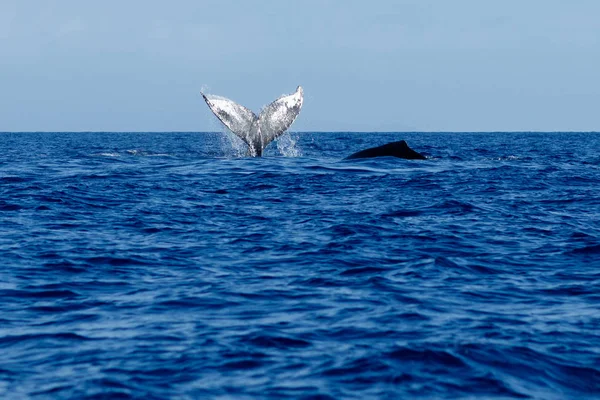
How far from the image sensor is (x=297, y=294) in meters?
10.5

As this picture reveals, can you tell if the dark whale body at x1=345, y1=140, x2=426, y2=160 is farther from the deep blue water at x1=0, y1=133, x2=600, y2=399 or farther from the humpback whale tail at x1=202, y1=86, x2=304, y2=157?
the deep blue water at x1=0, y1=133, x2=600, y2=399

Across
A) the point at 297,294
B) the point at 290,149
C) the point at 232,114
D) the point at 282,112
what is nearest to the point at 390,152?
the point at 282,112

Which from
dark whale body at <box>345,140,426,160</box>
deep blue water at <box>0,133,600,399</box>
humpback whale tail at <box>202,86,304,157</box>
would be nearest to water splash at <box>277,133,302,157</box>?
dark whale body at <box>345,140,426,160</box>

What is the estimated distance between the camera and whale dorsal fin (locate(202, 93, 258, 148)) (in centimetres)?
2800

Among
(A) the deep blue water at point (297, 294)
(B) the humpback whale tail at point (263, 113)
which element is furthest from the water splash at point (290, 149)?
(A) the deep blue water at point (297, 294)

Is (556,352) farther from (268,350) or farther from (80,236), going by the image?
(80,236)

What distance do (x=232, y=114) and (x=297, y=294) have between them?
1843 cm

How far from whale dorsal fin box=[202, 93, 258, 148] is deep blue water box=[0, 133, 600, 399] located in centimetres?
668

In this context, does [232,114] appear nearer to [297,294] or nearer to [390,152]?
[390,152]

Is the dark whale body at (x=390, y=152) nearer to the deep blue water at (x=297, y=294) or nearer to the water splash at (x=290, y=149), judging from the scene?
the water splash at (x=290, y=149)

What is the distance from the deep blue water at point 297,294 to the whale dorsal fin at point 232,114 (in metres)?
6.68

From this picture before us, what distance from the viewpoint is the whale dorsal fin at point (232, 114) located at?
28.0 m

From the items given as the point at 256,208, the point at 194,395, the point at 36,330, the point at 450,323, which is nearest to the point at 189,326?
the point at 36,330

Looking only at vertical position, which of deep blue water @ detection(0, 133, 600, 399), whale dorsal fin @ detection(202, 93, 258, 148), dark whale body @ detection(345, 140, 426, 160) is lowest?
deep blue water @ detection(0, 133, 600, 399)
